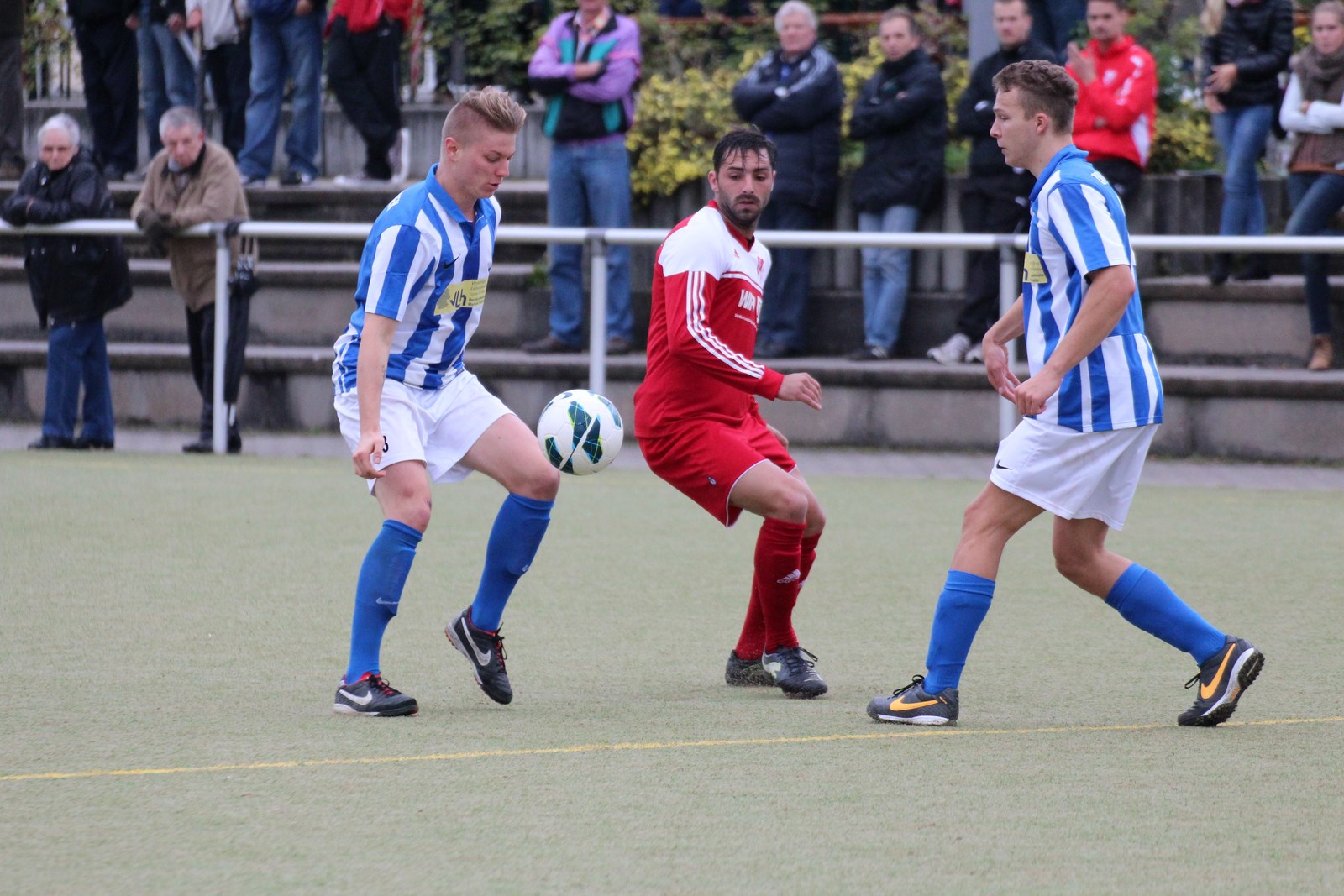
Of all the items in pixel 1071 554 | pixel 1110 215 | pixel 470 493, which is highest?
pixel 1110 215

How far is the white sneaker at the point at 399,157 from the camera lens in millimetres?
13924

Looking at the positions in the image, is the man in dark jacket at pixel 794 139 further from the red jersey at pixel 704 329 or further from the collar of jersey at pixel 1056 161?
the collar of jersey at pixel 1056 161

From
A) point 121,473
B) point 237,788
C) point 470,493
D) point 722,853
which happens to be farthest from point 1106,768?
point 121,473

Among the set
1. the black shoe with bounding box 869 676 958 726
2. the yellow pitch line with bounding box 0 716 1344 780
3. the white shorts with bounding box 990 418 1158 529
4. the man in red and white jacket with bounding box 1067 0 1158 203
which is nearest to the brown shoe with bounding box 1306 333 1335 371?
the man in red and white jacket with bounding box 1067 0 1158 203

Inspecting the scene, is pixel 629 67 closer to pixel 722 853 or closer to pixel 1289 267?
pixel 1289 267

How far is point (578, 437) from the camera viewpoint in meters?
5.68

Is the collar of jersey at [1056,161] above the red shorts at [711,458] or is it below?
above

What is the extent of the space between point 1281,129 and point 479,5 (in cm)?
725

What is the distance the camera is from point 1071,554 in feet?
16.4

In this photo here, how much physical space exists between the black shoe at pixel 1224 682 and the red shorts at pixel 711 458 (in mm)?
1366

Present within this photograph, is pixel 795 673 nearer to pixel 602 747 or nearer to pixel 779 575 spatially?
pixel 779 575

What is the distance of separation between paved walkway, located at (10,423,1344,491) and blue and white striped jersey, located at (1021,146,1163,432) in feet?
17.2

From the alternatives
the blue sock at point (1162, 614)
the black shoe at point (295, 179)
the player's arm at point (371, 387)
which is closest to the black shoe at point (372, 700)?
the player's arm at point (371, 387)

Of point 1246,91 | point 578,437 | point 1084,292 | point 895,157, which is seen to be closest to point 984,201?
point 895,157
